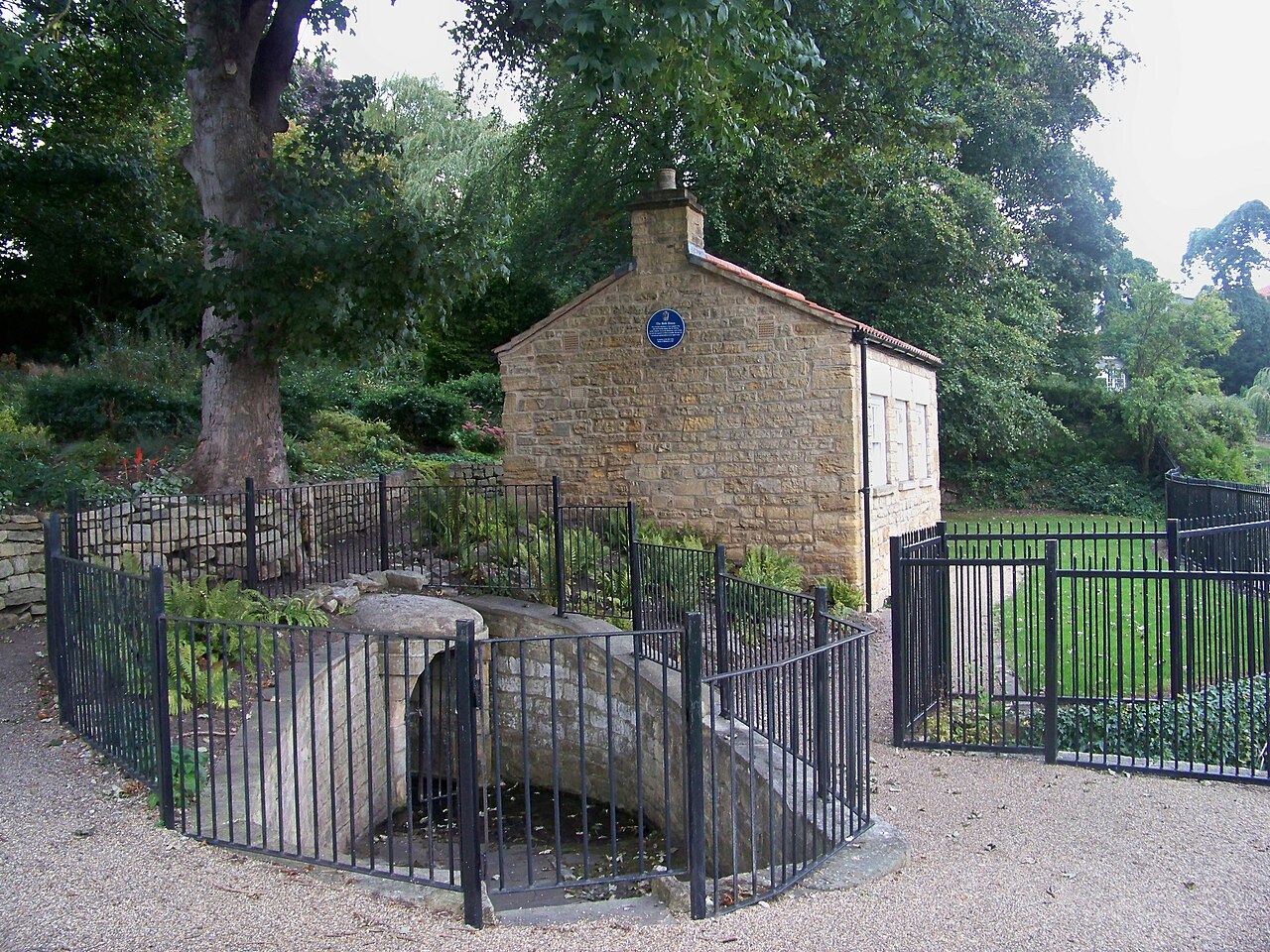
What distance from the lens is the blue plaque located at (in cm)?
1415

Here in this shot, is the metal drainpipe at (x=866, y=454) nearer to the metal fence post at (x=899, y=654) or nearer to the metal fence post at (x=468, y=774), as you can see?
the metal fence post at (x=899, y=654)

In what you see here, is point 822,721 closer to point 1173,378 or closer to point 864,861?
point 864,861

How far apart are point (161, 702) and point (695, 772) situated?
3.08m

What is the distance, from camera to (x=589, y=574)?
11.7 meters

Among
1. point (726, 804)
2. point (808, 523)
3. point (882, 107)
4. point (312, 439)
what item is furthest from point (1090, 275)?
point (726, 804)

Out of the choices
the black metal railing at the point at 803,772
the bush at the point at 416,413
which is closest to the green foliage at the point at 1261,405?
the bush at the point at 416,413

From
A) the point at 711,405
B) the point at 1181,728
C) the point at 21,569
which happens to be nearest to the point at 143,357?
the point at 21,569

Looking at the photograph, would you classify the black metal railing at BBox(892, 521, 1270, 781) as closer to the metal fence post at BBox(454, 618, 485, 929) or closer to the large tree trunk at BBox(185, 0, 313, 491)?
the metal fence post at BBox(454, 618, 485, 929)

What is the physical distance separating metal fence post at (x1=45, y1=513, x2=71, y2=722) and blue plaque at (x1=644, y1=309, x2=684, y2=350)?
8.42 meters

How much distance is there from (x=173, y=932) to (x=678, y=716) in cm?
428

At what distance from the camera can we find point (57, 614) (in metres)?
7.59

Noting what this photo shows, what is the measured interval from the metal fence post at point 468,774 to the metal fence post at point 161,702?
1.94 m

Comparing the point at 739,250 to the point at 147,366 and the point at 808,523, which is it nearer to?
the point at 808,523

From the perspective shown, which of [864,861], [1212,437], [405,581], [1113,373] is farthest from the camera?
[1113,373]
